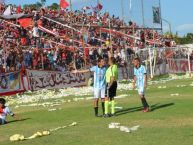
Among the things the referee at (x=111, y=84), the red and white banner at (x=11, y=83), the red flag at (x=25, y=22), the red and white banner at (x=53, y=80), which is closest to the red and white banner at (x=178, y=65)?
the red and white banner at (x=53, y=80)

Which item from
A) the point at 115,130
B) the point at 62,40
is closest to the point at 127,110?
the point at 115,130

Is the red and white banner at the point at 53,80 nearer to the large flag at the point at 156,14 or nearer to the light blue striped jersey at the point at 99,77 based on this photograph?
the large flag at the point at 156,14

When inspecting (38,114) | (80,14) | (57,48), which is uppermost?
(80,14)

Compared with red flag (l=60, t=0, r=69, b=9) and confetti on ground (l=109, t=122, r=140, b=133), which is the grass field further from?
red flag (l=60, t=0, r=69, b=9)

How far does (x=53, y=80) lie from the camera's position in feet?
122

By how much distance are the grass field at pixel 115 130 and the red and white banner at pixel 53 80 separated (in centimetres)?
1340

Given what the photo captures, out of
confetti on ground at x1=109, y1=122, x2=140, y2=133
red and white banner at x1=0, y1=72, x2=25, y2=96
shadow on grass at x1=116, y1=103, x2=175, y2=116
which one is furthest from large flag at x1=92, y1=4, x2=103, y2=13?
confetti on ground at x1=109, y1=122, x2=140, y2=133

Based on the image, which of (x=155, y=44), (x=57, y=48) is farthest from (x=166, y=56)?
(x=57, y=48)

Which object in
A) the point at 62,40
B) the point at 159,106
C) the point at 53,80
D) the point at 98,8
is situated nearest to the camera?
the point at 159,106

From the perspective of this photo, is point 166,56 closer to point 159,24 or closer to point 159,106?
point 159,24

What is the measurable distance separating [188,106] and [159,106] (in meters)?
1.51

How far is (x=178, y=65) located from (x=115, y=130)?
131 ft

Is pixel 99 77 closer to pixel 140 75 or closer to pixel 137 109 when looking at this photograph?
pixel 140 75

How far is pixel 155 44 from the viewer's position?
54062 millimetres
